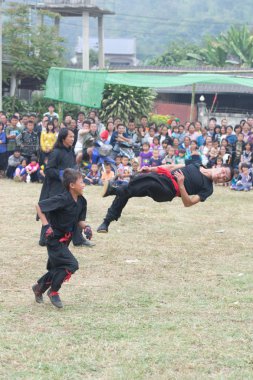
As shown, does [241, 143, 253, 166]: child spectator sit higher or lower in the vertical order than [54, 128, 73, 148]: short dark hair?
lower

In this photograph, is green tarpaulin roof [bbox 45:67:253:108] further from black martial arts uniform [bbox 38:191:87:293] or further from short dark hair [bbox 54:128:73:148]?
black martial arts uniform [bbox 38:191:87:293]

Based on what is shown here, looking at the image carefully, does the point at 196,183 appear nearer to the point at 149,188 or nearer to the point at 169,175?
the point at 169,175

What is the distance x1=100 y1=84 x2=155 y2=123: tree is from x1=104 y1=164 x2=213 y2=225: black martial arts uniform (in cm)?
1358

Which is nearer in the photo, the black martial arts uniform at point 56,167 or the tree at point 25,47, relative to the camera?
the black martial arts uniform at point 56,167

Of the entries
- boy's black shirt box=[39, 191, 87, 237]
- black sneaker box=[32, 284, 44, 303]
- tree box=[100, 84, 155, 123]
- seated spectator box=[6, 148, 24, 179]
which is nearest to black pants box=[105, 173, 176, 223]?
boy's black shirt box=[39, 191, 87, 237]

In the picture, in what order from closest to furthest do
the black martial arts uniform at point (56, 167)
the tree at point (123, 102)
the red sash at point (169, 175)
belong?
the red sash at point (169, 175) → the black martial arts uniform at point (56, 167) → the tree at point (123, 102)

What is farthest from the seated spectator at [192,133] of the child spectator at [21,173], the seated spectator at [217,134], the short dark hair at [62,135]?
the short dark hair at [62,135]

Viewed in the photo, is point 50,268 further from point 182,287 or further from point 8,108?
point 8,108

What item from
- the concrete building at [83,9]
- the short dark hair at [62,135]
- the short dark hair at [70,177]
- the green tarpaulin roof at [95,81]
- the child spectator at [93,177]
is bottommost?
the child spectator at [93,177]

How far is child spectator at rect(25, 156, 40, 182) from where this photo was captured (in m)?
17.3

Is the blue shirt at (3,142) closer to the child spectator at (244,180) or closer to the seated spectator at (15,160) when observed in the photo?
the seated spectator at (15,160)

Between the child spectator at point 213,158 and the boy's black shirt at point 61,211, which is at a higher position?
the boy's black shirt at point 61,211

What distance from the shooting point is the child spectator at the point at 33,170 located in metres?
17.3

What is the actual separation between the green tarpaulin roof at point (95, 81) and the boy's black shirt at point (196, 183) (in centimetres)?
912
